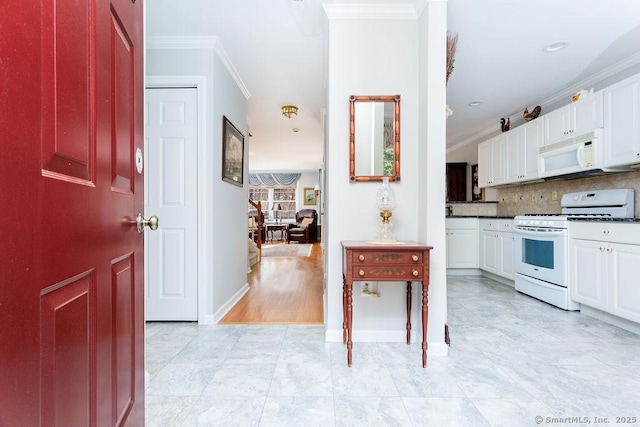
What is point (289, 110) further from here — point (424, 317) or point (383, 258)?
point (424, 317)

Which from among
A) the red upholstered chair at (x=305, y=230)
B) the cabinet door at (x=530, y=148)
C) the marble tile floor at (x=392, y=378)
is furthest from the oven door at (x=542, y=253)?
the red upholstered chair at (x=305, y=230)

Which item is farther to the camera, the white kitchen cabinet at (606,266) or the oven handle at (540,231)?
the oven handle at (540,231)

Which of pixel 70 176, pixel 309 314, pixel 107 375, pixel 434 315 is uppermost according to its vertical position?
pixel 70 176

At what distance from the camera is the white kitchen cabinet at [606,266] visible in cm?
236

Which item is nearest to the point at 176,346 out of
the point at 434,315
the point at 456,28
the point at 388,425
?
the point at 388,425

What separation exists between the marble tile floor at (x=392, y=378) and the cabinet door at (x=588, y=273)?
9.8 inches

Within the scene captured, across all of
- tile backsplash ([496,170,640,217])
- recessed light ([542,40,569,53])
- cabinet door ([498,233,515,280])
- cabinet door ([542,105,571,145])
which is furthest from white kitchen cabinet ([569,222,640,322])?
recessed light ([542,40,569,53])

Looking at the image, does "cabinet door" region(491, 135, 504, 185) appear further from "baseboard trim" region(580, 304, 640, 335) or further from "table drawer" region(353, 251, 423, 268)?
"table drawer" region(353, 251, 423, 268)

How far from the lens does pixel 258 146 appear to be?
7.09 meters

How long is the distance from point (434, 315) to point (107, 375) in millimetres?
1863

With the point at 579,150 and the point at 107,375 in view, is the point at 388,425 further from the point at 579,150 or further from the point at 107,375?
the point at 579,150

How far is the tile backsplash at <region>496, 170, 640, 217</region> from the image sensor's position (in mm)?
2996

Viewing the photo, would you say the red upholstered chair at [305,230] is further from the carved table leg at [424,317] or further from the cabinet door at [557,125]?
the carved table leg at [424,317]

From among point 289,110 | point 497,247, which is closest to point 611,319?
point 497,247
